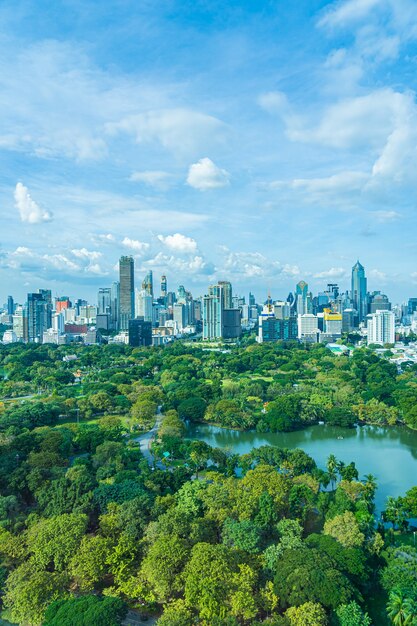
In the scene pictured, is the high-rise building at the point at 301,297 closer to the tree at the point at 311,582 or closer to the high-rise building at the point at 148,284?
the high-rise building at the point at 148,284

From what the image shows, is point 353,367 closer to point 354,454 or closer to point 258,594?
point 354,454

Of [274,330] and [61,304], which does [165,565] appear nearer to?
[274,330]

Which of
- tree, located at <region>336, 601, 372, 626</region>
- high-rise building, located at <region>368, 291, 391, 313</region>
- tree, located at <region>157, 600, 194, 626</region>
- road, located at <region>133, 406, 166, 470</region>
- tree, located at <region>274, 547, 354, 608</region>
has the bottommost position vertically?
road, located at <region>133, 406, 166, 470</region>

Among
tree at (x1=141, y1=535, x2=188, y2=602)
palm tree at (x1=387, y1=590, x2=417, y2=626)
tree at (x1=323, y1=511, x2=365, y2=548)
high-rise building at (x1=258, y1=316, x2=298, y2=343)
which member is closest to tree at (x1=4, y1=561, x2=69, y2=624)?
tree at (x1=141, y1=535, x2=188, y2=602)

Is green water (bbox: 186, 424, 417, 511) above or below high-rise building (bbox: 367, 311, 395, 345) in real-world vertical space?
below

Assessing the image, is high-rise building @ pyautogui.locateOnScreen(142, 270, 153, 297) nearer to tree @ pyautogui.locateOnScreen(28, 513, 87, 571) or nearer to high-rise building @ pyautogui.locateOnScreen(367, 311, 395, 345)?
high-rise building @ pyautogui.locateOnScreen(367, 311, 395, 345)

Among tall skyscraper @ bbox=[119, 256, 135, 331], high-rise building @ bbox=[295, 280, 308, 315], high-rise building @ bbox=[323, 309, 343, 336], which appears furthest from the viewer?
high-rise building @ bbox=[295, 280, 308, 315]

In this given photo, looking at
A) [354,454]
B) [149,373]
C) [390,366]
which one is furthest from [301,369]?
[354,454]
